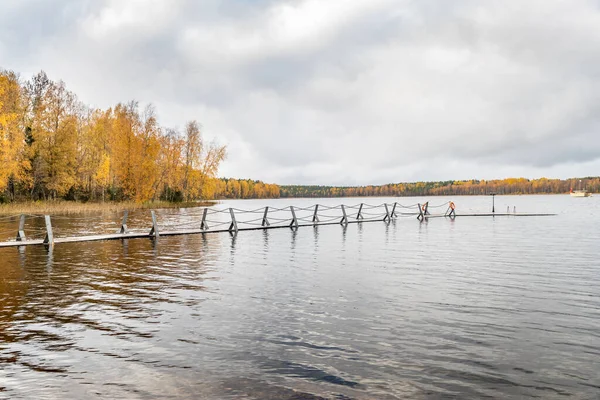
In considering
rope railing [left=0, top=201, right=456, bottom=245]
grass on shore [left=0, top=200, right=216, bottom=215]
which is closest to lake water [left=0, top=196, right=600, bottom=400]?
rope railing [left=0, top=201, right=456, bottom=245]

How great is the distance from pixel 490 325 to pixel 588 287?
211 inches

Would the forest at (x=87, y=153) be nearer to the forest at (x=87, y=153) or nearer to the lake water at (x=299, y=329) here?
the forest at (x=87, y=153)

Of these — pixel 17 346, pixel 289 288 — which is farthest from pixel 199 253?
pixel 17 346

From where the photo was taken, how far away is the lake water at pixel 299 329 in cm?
575

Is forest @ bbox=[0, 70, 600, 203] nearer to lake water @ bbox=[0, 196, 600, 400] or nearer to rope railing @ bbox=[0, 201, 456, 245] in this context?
rope railing @ bbox=[0, 201, 456, 245]

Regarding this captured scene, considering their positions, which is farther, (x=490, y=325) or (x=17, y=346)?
(x=490, y=325)

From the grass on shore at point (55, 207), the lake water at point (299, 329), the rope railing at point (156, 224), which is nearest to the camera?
the lake water at point (299, 329)

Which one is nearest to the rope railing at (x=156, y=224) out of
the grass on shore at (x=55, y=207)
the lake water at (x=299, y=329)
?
the grass on shore at (x=55, y=207)

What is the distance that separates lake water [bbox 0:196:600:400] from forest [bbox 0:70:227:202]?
3796 centimetres

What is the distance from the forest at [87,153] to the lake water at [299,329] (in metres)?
38.0

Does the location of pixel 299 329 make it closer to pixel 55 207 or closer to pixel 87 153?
pixel 55 207

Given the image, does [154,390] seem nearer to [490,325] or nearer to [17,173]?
[490,325]

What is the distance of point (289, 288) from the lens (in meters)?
11.9

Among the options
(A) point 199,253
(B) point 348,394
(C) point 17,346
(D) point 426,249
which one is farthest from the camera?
(D) point 426,249
